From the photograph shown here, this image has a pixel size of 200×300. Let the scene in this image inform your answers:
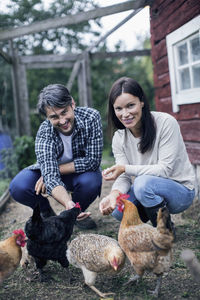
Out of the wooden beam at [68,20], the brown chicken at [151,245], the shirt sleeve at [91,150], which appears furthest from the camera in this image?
the wooden beam at [68,20]

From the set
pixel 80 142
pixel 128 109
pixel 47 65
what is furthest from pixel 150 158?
pixel 47 65

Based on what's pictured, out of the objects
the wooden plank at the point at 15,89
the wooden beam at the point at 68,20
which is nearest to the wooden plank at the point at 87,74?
the wooden plank at the point at 15,89

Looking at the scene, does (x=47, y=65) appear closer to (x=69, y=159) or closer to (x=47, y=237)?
(x=69, y=159)

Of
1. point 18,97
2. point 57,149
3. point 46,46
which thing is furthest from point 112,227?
point 46,46

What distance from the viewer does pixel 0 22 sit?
4.45 m

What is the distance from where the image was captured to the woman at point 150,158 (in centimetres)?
258

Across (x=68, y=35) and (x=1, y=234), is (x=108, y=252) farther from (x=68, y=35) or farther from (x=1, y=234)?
(x=68, y=35)

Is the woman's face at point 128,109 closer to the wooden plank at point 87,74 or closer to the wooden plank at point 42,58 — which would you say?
the wooden plank at point 42,58

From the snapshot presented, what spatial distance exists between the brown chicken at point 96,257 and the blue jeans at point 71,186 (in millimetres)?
843

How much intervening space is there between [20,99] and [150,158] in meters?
5.18

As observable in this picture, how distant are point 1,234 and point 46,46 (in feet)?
18.6

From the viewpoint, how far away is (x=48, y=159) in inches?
120

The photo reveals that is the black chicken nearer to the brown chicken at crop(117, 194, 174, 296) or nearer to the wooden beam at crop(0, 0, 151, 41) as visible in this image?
the brown chicken at crop(117, 194, 174, 296)

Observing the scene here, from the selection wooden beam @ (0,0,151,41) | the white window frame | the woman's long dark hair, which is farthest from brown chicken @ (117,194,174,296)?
wooden beam @ (0,0,151,41)
